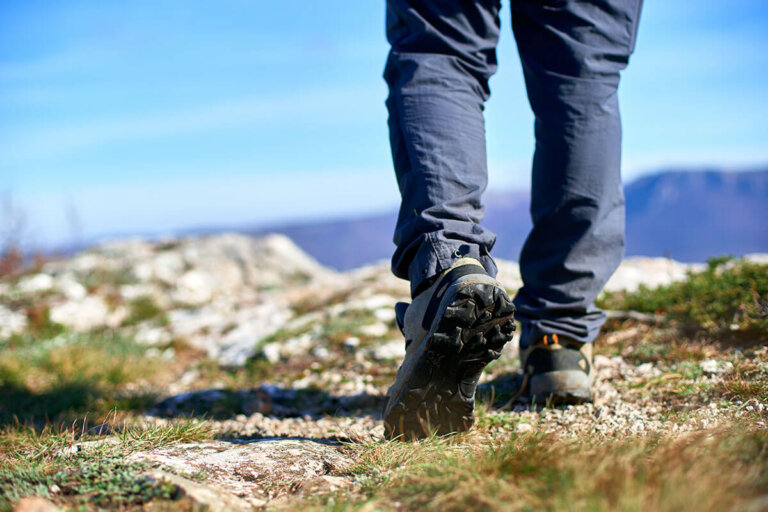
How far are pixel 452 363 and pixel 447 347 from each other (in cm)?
10

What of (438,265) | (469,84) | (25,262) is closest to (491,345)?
(438,265)

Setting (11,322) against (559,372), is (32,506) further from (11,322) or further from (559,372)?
(11,322)

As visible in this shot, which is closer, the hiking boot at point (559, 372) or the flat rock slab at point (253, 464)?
the flat rock slab at point (253, 464)

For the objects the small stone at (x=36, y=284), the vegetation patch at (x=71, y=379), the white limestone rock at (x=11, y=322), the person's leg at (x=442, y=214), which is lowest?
the white limestone rock at (x=11, y=322)

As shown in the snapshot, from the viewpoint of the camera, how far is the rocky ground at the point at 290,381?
5.25 feet

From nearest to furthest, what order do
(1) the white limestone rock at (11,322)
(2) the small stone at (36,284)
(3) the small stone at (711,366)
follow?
(3) the small stone at (711,366), (1) the white limestone rock at (11,322), (2) the small stone at (36,284)

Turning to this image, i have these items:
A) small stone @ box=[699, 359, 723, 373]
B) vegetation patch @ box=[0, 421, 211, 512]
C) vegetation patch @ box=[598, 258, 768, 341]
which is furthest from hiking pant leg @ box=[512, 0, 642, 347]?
vegetation patch @ box=[0, 421, 211, 512]

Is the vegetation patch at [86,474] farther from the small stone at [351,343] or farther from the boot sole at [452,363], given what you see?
the small stone at [351,343]

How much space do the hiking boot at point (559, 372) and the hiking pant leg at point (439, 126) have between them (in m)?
0.64

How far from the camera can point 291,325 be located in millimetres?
5020

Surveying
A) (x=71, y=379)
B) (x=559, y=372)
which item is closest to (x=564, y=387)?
(x=559, y=372)

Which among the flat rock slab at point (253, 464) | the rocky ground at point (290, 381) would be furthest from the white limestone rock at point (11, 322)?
the flat rock slab at point (253, 464)

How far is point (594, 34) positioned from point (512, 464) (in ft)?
5.08

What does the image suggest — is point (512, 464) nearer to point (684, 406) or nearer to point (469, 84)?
point (684, 406)
